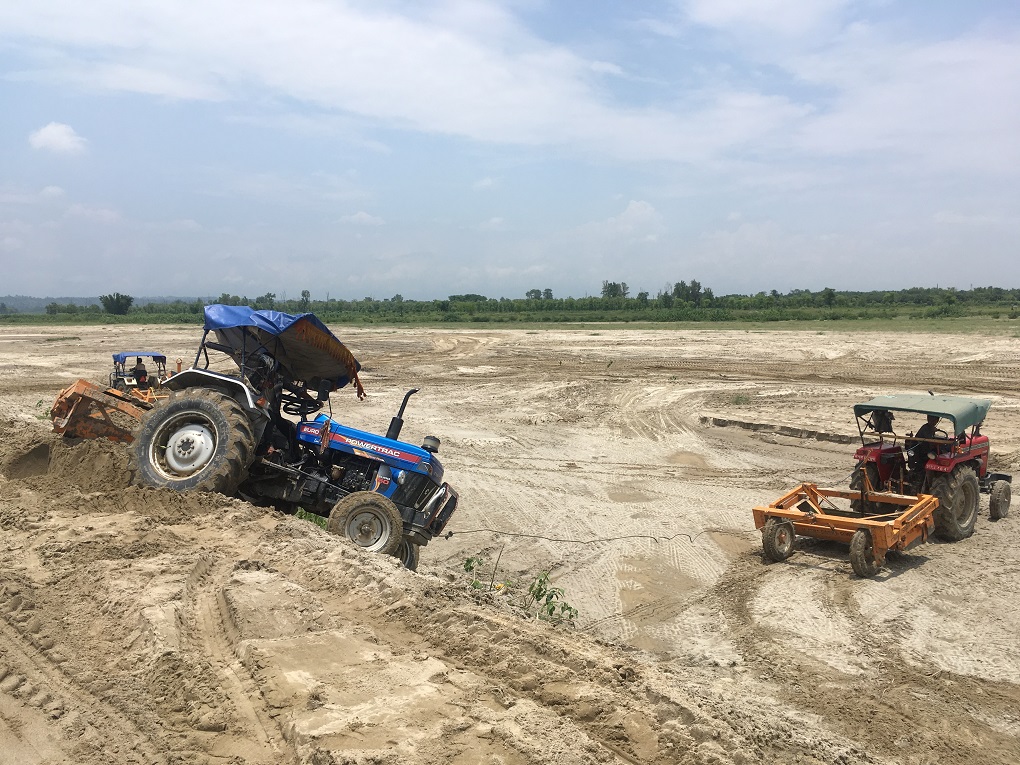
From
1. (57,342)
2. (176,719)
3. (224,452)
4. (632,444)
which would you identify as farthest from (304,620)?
(57,342)

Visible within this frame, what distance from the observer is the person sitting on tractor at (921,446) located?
10.6 metres

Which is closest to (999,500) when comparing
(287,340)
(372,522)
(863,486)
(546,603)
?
(863,486)

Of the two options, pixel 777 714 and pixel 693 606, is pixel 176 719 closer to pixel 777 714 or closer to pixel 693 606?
pixel 777 714

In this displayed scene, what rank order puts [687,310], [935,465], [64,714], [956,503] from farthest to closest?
[687,310], [935,465], [956,503], [64,714]

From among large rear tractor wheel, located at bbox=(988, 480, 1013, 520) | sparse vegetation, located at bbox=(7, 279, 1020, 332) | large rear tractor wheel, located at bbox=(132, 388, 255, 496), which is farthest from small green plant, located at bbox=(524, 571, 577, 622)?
sparse vegetation, located at bbox=(7, 279, 1020, 332)

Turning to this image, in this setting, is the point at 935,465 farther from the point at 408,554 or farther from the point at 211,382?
the point at 211,382

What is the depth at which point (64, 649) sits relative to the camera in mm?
4555

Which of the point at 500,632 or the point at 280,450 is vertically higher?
the point at 280,450

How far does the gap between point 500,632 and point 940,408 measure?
25.7ft

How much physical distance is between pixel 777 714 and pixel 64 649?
4.23 metres

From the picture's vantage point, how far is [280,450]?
26.9ft

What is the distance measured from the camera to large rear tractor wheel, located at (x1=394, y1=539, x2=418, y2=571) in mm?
7605

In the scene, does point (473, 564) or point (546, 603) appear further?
point (473, 564)

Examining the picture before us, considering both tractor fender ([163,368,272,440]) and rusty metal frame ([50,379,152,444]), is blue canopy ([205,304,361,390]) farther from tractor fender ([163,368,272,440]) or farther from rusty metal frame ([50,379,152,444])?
rusty metal frame ([50,379,152,444])
